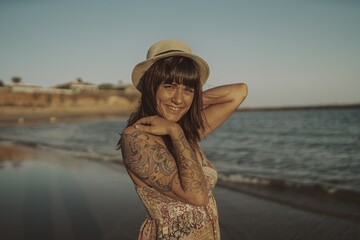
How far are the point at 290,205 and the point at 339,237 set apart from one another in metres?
1.60

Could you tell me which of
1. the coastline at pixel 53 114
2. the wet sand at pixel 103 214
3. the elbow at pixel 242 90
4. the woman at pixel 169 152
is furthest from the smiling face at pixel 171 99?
the coastline at pixel 53 114

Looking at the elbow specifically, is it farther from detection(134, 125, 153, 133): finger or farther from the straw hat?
detection(134, 125, 153, 133): finger

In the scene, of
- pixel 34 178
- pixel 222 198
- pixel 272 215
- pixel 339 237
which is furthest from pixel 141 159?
pixel 34 178

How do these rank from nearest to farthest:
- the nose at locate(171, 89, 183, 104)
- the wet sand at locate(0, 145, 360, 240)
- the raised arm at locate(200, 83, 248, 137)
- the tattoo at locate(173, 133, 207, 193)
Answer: the tattoo at locate(173, 133, 207, 193) → the nose at locate(171, 89, 183, 104) → the raised arm at locate(200, 83, 248, 137) → the wet sand at locate(0, 145, 360, 240)

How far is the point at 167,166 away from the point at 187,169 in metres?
0.12

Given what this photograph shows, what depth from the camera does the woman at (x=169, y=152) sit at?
5.51ft

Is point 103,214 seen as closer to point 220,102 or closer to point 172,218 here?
point 220,102

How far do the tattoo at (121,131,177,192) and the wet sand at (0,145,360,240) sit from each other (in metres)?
3.45

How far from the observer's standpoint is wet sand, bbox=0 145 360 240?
16.1 ft

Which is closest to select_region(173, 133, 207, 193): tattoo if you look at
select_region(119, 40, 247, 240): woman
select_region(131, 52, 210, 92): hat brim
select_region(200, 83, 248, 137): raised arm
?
select_region(119, 40, 247, 240): woman

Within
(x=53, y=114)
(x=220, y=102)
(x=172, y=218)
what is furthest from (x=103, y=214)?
(x=53, y=114)

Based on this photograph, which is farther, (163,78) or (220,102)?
(220,102)

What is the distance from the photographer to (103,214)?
5648 mm

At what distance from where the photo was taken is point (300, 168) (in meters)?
10.8
